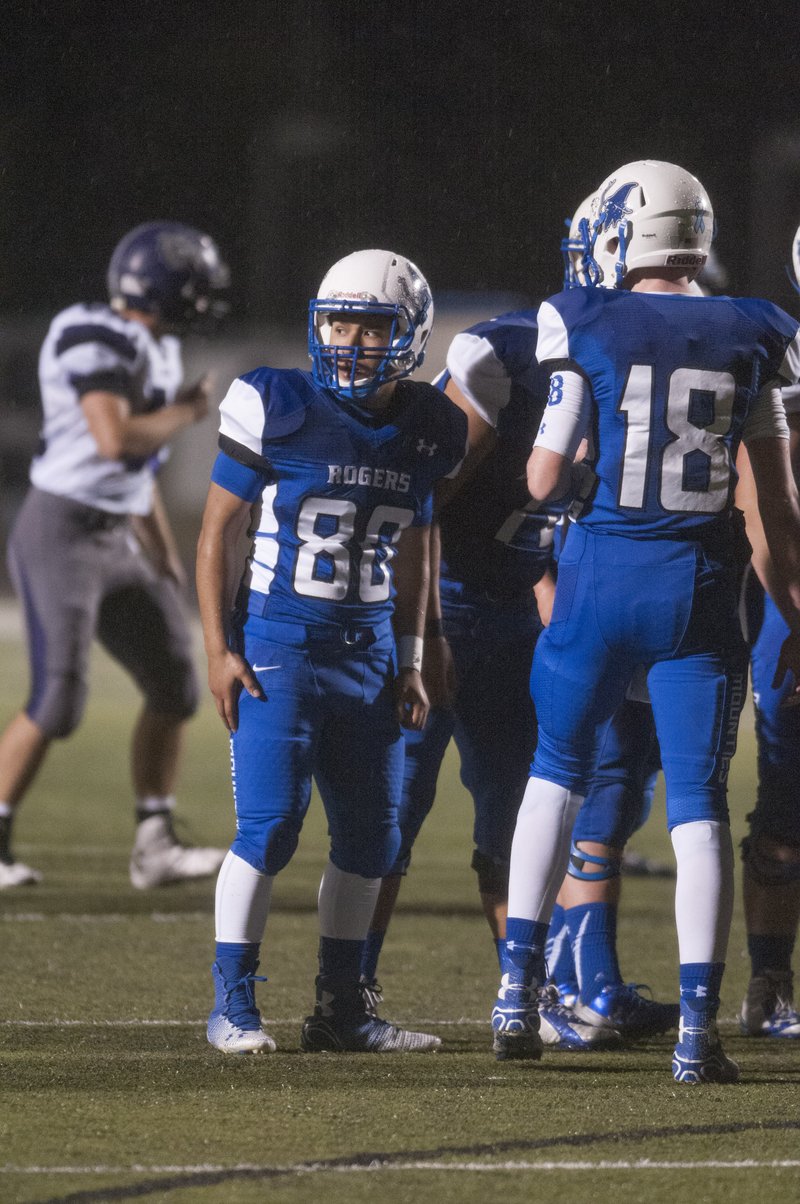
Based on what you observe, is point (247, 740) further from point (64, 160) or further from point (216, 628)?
point (64, 160)

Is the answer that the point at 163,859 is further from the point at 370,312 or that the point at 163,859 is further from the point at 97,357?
the point at 370,312

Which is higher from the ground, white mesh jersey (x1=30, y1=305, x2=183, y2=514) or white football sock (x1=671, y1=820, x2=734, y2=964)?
white mesh jersey (x1=30, y1=305, x2=183, y2=514)

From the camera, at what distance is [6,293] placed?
76.4 ft

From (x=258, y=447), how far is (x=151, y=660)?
2569 mm

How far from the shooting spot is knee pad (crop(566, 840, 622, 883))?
3799 millimetres

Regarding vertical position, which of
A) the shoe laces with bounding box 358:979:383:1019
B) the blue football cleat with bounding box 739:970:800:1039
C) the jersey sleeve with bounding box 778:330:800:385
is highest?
the jersey sleeve with bounding box 778:330:800:385

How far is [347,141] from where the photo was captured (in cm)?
2119

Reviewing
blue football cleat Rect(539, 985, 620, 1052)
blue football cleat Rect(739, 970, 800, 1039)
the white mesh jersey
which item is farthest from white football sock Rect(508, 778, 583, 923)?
the white mesh jersey

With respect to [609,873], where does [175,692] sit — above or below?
below

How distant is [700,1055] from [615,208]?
1525 mm

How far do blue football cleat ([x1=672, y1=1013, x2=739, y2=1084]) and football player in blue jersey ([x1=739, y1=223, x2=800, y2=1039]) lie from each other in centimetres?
63

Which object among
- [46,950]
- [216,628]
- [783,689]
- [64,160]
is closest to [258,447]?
[216,628]

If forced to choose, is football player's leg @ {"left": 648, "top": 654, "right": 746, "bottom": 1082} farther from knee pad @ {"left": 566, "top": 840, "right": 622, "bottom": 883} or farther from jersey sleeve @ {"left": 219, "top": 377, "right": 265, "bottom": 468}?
jersey sleeve @ {"left": 219, "top": 377, "right": 265, "bottom": 468}

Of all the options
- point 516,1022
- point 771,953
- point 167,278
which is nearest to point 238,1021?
point 516,1022
